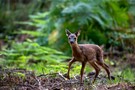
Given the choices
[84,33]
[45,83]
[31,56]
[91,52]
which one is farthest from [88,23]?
[45,83]

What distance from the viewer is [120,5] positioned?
12.8 metres

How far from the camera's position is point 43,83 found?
20.3ft

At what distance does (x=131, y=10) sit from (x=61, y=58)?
283 cm

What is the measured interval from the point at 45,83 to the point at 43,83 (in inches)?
1.1

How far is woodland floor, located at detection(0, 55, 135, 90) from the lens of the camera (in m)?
5.91

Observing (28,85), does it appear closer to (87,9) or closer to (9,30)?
(87,9)

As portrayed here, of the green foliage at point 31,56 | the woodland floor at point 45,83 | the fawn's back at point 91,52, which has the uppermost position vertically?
the fawn's back at point 91,52

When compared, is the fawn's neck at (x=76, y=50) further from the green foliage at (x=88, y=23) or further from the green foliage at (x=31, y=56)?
the green foliage at (x=88, y=23)

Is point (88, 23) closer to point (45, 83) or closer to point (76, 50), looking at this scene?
point (76, 50)

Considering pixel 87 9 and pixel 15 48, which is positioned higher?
pixel 87 9

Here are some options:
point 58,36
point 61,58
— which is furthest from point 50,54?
point 58,36

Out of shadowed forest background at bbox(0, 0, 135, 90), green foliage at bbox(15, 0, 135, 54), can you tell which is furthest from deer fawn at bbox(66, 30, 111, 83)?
green foliage at bbox(15, 0, 135, 54)

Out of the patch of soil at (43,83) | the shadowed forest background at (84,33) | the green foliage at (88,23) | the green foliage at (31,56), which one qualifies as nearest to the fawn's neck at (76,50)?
the patch of soil at (43,83)

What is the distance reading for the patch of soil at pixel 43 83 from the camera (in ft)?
19.4
